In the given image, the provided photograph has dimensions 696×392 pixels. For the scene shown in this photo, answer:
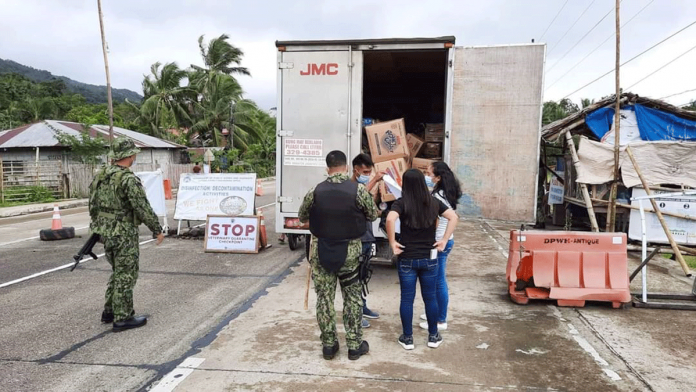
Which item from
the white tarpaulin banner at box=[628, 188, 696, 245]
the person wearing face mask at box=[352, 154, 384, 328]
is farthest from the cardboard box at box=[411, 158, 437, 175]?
the white tarpaulin banner at box=[628, 188, 696, 245]

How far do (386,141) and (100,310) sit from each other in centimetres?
420

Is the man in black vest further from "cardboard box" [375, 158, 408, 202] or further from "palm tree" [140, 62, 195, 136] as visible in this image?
"palm tree" [140, 62, 195, 136]

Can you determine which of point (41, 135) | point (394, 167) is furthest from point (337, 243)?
point (41, 135)

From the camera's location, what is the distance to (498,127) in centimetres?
1112

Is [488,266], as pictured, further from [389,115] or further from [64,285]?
[64,285]

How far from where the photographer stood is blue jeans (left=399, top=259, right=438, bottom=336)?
4164mm

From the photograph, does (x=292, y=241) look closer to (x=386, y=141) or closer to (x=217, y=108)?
(x=386, y=141)

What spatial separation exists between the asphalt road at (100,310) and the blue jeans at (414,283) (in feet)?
6.34

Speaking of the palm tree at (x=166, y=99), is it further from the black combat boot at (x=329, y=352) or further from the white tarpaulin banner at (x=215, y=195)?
the black combat boot at (x=329, y=352)

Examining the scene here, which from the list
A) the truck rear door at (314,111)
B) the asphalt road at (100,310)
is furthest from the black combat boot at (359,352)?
the truck rear door at (314,111)

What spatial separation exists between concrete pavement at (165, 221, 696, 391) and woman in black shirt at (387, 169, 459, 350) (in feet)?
2.21

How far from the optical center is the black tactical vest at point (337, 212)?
13.0ft

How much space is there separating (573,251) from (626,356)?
174cm

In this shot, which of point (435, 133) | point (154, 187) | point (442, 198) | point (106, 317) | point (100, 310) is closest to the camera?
point (442, 198)
